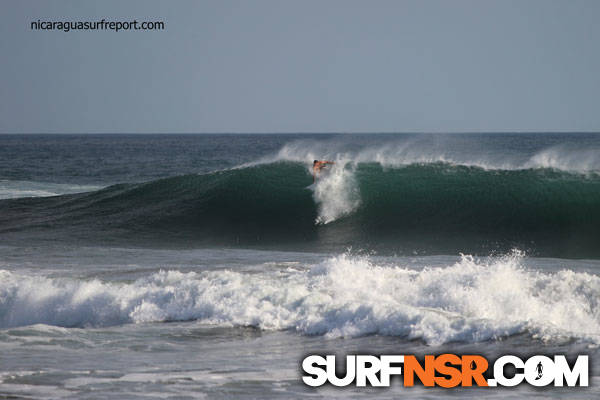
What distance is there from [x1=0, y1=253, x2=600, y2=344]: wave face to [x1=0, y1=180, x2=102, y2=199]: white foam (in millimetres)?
17477

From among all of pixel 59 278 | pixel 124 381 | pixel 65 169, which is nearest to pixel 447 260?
pixel 59 278

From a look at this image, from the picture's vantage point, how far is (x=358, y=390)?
610 centimetres

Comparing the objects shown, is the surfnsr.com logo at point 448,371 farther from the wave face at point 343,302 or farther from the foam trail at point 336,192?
the foam trail at point 336,192

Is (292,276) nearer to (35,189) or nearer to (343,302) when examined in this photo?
(343,302)

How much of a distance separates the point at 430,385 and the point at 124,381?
2515mm

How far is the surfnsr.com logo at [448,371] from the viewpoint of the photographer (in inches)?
245

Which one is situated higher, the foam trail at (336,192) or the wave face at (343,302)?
the foam trail at (336,192)

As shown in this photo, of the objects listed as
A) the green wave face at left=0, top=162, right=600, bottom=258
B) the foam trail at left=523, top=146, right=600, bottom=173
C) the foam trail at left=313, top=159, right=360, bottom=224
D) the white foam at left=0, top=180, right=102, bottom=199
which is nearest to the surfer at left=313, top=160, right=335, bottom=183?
the foam trail at left=313, top=159, right=360, bottom=224

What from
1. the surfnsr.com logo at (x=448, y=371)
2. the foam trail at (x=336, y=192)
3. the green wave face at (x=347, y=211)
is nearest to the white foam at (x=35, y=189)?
the green wave face at (x=347, y=211)

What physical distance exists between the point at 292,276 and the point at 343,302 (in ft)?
5.75

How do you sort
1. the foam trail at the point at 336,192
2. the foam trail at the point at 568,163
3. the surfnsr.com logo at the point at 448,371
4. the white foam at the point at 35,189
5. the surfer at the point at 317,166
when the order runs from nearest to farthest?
the surfnsr.com logo at the point at 448,371
the foam trail at the point at 336,192
the foam trail at the point at 568,163
the surfer at the point at 317,166
the white foam at the point at 35,189

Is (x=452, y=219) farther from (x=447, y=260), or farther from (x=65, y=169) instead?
(x=65, y=169)

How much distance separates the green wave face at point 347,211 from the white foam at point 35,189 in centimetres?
441

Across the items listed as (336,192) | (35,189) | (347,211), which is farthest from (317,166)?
(35,189)
